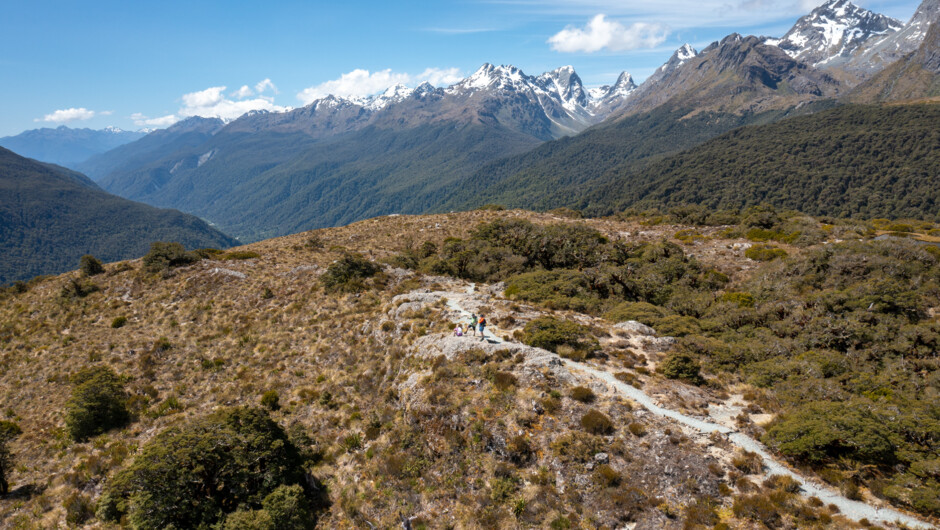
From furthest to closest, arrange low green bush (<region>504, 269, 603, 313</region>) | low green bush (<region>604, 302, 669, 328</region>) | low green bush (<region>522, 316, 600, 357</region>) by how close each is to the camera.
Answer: low green bush (<region>504, 269, 603, 313</region>) < low green bush (<region>604, 302, 669, 328</region>) < low green bush (<region>522, 316, 600, 357</region>)

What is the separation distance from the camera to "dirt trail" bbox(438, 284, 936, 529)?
12.8m

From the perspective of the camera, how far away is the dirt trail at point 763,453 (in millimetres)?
12773

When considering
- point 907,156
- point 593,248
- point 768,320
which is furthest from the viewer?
point 907,156

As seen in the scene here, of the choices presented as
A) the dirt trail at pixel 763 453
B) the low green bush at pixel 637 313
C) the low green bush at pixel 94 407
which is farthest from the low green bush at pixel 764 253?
the low green bush at pixel 94 407

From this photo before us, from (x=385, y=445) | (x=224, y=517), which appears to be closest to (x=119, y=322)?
(x=224, y=517)

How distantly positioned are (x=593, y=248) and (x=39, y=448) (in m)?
50.9

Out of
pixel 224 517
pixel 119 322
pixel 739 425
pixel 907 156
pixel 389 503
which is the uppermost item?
pixel 907 156

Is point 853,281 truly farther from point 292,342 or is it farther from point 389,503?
point 292,342

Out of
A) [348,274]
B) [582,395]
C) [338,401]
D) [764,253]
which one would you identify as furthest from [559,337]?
[764,253]

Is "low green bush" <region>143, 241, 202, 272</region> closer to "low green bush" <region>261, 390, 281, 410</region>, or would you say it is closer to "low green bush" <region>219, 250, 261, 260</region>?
"low green bush" <region>219, 250, 261, 260</region>

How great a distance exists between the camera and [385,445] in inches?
835

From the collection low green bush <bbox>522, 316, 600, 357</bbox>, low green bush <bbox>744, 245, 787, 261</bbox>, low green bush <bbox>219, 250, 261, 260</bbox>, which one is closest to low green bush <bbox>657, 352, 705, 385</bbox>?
low green bush <bbox>522, 316, 600, 357</bbox>

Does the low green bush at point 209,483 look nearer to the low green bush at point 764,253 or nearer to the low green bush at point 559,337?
the low green bush at point 559,337

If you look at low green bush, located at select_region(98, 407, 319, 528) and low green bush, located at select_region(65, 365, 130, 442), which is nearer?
low green bush, located at select_region(98, 407, 319, 528)
